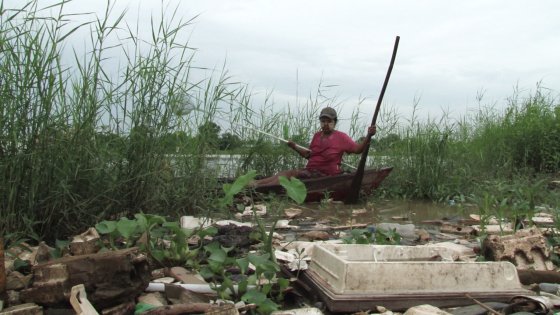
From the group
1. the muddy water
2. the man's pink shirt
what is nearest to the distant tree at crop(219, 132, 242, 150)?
the man's pink shirt

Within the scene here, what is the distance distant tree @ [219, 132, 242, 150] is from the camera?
6.39m

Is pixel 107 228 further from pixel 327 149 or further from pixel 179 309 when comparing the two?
pixel 327 149

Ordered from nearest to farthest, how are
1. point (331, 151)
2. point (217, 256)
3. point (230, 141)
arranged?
point (217, 256), point (230, 141), point (331, 151)

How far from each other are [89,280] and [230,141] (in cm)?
465

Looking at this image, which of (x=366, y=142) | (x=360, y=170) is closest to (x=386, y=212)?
(x=360, y=170)

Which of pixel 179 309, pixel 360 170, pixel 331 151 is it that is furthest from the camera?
pixel 331 151

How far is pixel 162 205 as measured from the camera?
4.01 meters

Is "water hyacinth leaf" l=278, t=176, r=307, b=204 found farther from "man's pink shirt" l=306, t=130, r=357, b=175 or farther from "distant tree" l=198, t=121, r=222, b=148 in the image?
"man's pink shirt" l=306, t=130, r=357, b=175

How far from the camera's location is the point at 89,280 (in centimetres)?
203

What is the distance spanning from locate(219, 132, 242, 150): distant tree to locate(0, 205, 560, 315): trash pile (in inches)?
139

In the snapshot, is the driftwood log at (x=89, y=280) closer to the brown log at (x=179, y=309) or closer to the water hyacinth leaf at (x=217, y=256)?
the brown log at (x=179, y=309)

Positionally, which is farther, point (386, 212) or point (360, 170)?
point (360, 170)

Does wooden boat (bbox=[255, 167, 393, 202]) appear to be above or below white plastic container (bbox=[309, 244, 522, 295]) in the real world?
above

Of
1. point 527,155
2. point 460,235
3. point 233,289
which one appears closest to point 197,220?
point 233,289
